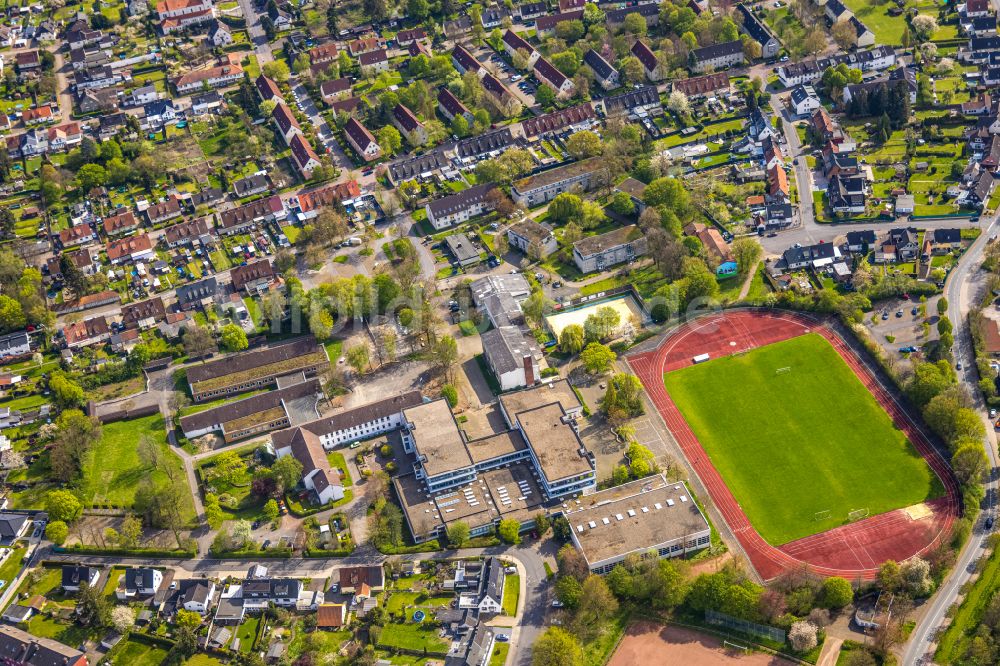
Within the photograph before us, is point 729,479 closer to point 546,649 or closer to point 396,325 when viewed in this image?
point 546,649

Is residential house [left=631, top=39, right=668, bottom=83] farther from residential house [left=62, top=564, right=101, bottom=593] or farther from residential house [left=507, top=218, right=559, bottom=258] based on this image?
residential house [left=62, top=564, right=101, bottom=593]

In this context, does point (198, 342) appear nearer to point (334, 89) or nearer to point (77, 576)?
point (77, 576)

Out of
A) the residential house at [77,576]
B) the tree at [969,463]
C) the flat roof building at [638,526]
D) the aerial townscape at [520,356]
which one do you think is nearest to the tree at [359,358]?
the aerial townscape at [520,356]

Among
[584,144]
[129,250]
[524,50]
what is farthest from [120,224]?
[524,50]

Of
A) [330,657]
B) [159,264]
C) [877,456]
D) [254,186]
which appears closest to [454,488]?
[330,657]

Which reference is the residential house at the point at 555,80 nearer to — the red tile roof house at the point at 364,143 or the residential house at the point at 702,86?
the residential house at the point at 702,86

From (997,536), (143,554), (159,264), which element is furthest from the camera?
(159,264)
